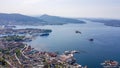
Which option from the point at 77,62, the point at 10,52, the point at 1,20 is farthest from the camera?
the point at 1,20

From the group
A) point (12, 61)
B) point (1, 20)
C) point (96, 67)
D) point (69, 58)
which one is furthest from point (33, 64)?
point (1, 20)

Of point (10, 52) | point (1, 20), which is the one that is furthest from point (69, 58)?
point (1, 20)

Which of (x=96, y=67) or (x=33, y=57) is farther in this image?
(x=33, y=57)

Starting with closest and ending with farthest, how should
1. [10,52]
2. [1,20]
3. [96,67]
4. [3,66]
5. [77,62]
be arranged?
[3,66], [96,67], [77,62], [10,52], [1,20]

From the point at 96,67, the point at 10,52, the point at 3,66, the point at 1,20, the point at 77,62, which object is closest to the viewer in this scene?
the point at 3,66

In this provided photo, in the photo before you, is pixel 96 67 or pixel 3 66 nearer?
pixel 3 66

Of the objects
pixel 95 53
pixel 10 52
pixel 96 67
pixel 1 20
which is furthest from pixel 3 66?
pixel 1 20

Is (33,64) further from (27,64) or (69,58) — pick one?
(69,58)

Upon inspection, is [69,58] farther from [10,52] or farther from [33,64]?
[10,52]

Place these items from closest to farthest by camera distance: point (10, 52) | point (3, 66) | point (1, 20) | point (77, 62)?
point (3, 66) < point (77, 62) < point (10, 52) < point (1, 20)
